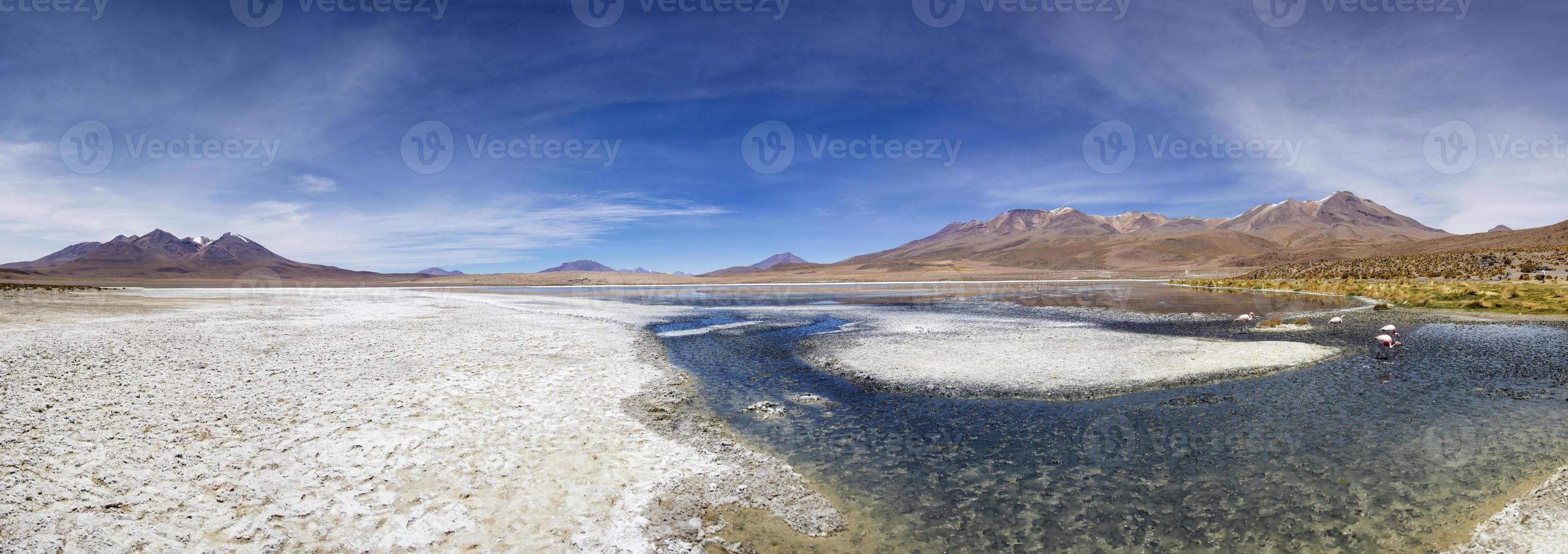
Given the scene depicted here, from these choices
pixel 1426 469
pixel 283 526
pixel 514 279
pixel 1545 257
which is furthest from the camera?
pixel 514 279

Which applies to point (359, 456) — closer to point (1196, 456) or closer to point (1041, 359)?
point (1196, 456)

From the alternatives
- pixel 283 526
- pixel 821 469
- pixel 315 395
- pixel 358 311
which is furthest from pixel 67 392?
pixel 358 311

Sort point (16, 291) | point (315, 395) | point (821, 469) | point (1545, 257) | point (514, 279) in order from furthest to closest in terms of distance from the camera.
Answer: point (514, 279), point (1545, 257), point (16, 291), point (315, 395), point (821, 469)

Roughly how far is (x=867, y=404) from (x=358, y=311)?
3089 cm

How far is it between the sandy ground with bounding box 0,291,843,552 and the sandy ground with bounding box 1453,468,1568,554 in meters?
6.36

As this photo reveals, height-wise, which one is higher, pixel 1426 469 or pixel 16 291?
pixel 16 291

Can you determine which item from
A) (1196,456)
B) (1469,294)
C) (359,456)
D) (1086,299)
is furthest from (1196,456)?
(1086,299)

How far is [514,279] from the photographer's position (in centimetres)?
12788

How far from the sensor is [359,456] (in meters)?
7.61

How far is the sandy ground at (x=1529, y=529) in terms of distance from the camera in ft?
18.1

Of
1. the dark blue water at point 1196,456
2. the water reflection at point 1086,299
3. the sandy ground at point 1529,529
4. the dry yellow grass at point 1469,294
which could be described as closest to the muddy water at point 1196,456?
the dark blue water at point 1196,456

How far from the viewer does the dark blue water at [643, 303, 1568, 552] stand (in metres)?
6.14

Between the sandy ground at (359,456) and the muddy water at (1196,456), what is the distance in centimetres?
149

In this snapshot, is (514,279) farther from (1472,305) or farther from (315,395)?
(1472,305)
